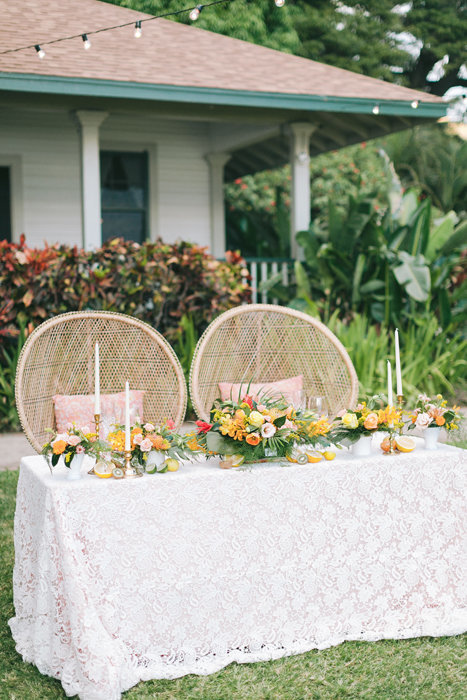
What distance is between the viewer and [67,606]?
308 centimetres

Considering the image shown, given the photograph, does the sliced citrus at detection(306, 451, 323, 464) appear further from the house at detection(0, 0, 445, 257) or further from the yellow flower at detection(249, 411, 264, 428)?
the house at detection(0, 0, 445, 257)

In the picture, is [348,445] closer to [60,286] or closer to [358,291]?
[60,286]

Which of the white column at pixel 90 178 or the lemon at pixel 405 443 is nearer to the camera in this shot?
the lemon at pixel 405 443

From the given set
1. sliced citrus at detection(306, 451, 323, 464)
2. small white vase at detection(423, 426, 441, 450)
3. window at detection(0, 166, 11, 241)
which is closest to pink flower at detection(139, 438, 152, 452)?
sliced citrus at detection(306, 451, 323, 464)

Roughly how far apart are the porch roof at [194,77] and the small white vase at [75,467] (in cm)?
577

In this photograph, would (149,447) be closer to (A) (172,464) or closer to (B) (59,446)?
(A) (172,464)

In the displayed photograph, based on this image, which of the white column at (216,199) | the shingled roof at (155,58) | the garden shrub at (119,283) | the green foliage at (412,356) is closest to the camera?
the garden shrub at (119,283)

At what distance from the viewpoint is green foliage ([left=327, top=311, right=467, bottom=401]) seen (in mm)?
7953

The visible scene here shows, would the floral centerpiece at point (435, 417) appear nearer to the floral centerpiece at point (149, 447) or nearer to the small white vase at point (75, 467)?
the floral centerpiece at point (149, 447)

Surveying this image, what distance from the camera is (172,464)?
3.39 meters

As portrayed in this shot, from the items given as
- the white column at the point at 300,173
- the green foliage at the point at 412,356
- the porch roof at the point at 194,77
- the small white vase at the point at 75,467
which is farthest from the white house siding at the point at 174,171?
the small white vase at the point at 75,467

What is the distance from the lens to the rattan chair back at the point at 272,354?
16.4ft

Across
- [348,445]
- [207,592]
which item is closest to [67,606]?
[207,592]

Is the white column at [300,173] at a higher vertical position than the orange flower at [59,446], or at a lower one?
higher
